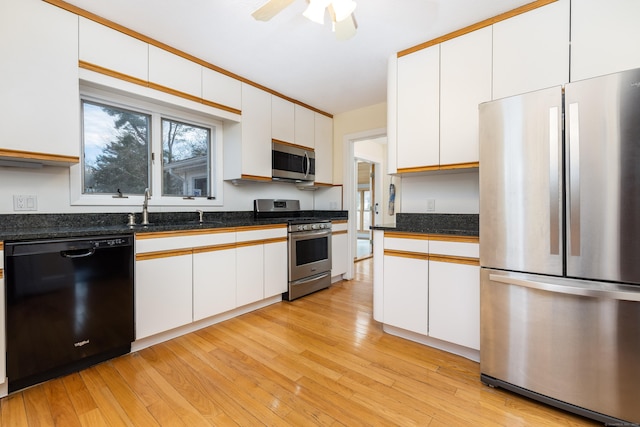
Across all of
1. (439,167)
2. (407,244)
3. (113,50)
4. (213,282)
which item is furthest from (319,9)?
(213,282)

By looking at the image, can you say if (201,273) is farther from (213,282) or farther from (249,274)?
(249,274)

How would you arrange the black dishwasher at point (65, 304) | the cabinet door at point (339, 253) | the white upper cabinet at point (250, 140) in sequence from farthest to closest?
the cabinet door at point (339, 253), the white upper cabinet at point (250, 140), the black dishwasher at point (65, 304)

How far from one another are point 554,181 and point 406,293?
1239 mm

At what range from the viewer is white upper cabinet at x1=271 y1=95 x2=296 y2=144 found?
3395mm

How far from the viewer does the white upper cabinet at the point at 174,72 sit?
2.34m

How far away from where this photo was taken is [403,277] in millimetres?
2238

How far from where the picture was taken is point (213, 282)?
2461 millimetres

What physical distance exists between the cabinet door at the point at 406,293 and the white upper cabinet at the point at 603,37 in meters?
1.65

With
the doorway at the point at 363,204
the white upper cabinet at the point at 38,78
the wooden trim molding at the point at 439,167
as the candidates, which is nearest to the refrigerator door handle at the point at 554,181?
the wooden trim molding at the point at 439,167

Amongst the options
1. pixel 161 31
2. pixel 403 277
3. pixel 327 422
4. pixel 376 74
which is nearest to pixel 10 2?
pixel 161 31

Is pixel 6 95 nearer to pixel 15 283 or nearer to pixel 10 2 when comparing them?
pixel 10 2

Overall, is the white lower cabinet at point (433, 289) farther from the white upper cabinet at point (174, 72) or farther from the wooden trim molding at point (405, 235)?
the white upper cabinet at point (174, 72)

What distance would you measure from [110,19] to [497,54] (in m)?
2.90

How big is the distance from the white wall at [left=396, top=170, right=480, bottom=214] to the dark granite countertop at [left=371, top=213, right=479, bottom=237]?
0.10 m
